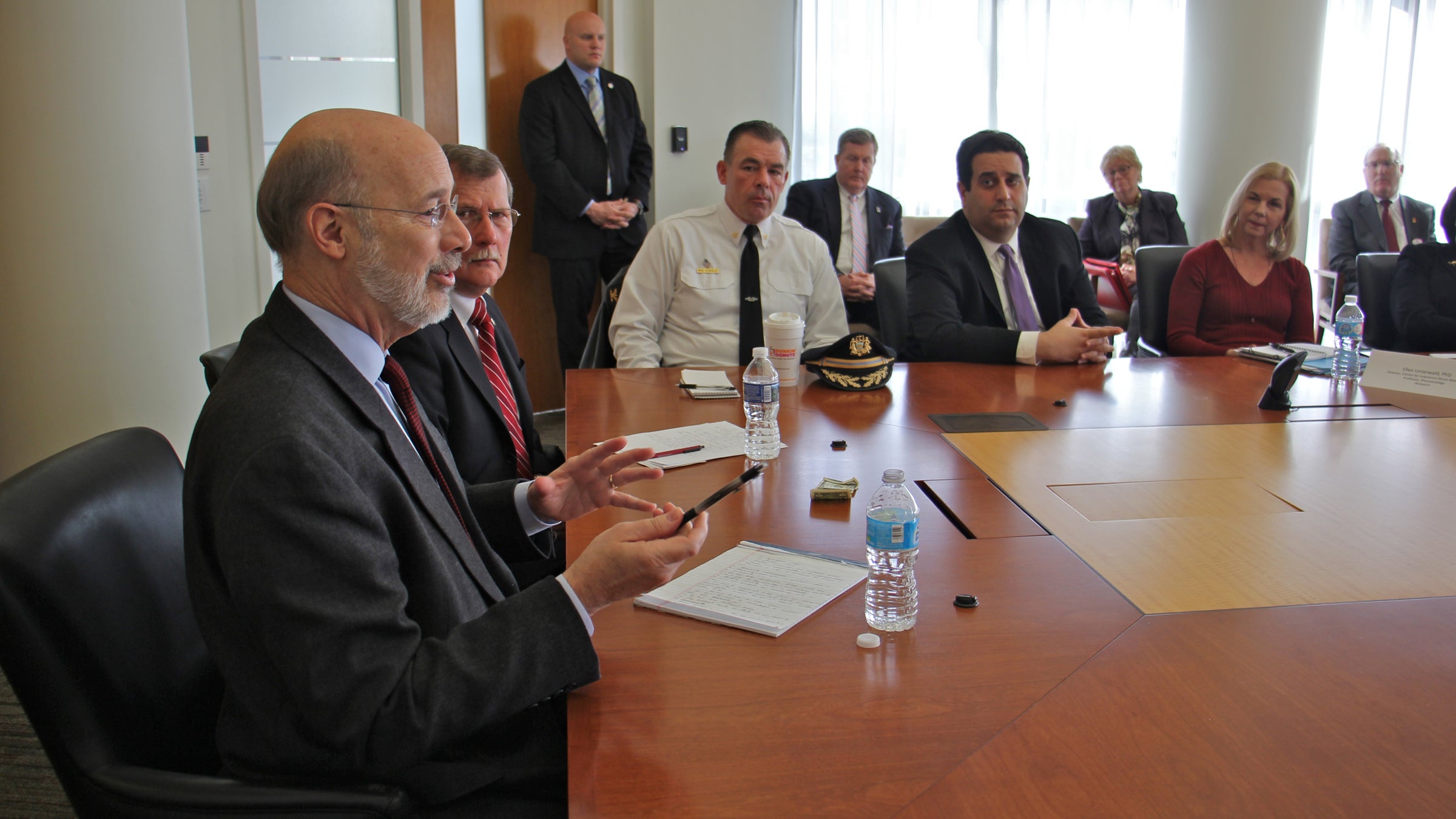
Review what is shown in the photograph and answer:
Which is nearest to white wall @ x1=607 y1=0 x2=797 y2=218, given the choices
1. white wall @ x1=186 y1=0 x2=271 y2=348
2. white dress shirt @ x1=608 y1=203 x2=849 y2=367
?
white dress shirt @ x1=608 y1=203 x2=849 y2=367

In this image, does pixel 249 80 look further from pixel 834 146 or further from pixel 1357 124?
pixel 1357 124

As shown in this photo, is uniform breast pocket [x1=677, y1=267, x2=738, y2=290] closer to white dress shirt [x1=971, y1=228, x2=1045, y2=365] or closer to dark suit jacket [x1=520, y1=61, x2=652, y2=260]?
white dress shirt [x1=971, y1=228, x2=1045, y2=365]

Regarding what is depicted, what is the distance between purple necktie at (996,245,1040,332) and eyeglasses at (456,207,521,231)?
171 cm

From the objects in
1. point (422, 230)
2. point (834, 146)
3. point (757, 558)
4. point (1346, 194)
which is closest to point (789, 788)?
point (757, 558)

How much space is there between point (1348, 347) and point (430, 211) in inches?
103

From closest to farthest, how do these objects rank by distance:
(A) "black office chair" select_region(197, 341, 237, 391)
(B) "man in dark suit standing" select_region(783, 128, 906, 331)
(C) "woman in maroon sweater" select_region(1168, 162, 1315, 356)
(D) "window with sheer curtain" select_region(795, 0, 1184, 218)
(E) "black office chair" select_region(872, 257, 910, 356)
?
(A) "black office chair" select_region(197, 341, 237, 391)
(C) "woman in maroon sweater" select_region(1168, 162, 1315, 356)
(E) "black office chair" select_region(872, 257, 910, 356)
(B) "man in dark suit standing" select_region(783, 128, 906, 331)
(D) "window with sheer curtain" select_region(795, 0, 1184, 218)

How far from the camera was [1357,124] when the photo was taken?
732 centimetres

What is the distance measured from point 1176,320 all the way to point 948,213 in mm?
2950

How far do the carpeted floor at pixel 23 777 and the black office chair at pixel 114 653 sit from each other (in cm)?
84

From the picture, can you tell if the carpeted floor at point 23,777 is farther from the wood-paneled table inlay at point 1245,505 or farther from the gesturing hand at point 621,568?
the wood-paneled table inlay at point 1245,505

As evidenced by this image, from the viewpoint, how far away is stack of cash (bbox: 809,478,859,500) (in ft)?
5.46

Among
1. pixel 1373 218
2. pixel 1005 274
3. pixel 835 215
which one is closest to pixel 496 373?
pixel 1005 274

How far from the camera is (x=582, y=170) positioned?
4.90 metres

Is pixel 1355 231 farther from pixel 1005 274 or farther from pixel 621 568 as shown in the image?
pixel 621 568
